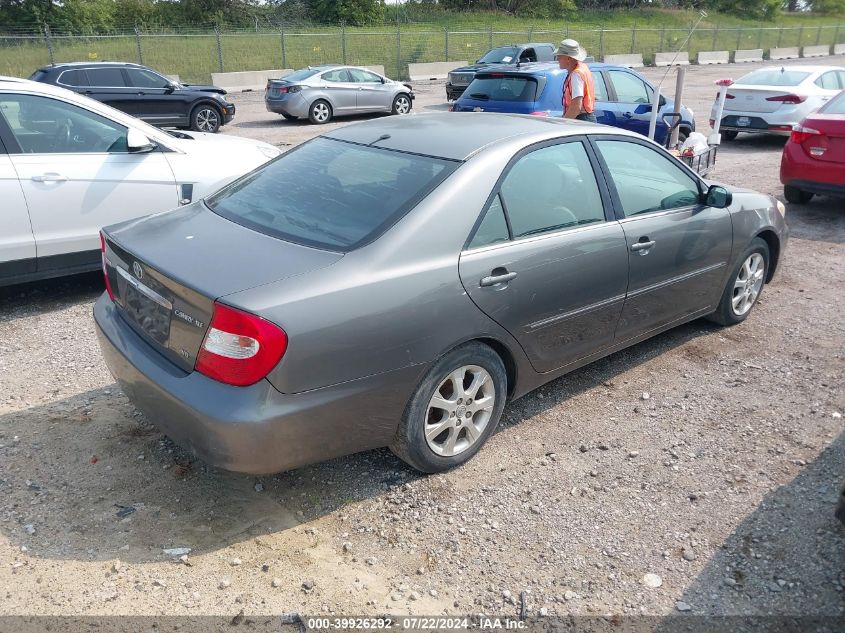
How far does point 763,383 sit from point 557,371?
1513mm

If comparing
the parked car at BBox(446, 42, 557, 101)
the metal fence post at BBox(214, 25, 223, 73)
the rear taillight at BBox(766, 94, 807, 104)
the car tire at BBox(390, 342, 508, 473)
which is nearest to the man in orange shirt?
the car tire at BBox(390, 342, 508, 473)

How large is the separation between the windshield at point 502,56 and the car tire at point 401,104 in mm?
3291

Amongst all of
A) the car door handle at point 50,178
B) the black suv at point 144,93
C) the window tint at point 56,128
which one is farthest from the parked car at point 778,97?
the car door handle at point 50,178

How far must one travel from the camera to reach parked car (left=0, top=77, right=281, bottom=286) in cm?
507

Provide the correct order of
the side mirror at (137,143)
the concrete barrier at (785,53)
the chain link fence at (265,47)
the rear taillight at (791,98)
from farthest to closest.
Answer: the concrete barrier at (785,53), the chain link fence at (265,47), the rear taillight at (791,98), the side mirror at (137,143)

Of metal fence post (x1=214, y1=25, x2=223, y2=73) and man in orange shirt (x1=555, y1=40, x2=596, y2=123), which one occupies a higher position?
metal fence post (x1=214, y1=25, x2=223, y2=73)

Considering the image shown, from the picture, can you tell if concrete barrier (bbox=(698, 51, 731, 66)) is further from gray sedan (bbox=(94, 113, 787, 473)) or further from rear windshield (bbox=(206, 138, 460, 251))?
rear windshield (bbox=(206, 138, 460, 251))

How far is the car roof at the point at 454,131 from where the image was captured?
11.8 feet

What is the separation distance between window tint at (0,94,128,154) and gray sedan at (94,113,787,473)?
2.24 m

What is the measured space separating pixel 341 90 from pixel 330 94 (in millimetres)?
383

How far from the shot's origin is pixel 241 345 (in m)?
2.69

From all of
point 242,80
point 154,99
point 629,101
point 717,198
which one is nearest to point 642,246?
point 717,198

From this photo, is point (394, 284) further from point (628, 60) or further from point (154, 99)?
point (628, 60)

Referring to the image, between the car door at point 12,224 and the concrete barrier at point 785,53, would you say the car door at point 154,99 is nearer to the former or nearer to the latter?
the car door at point 12,224
